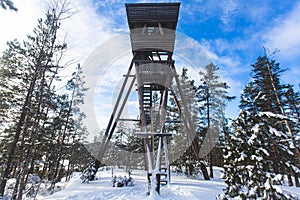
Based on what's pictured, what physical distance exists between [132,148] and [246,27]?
25379 millimetres

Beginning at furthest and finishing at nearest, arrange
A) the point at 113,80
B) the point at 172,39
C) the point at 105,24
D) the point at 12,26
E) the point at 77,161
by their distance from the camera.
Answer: the point at 77,161 → the point at 113,80 → the point at 105,24 → the point at 172,39 → the point at 12,26

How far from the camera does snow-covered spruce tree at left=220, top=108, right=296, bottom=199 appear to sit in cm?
286

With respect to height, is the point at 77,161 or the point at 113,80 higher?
the point at 113,80

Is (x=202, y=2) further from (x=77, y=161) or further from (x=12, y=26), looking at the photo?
(x=77, y=161)

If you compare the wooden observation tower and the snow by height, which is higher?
the wooden observation tower

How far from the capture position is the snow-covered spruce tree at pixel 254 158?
2858mm

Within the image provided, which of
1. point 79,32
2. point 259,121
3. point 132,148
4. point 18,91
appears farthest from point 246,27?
point 132,148

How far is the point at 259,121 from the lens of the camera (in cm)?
327

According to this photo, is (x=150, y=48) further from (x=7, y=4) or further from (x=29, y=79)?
(x=29, y=79)

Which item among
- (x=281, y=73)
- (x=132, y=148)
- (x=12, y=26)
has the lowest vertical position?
(x=132, y=148)

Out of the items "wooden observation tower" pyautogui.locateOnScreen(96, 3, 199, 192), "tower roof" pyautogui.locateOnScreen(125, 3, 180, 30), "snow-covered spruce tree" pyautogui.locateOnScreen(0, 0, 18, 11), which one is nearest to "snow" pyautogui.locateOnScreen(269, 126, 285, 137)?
"snow-covered spruce tree" pyautogui.locateOnScreen(0, 0, 18, 11)

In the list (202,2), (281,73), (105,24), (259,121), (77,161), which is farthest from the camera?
(77,161)

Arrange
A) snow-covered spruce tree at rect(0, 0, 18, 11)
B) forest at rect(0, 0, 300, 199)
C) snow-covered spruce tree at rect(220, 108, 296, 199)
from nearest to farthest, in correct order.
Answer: snow-covered spruce tree at rect(220, 108, 296, 199) < snow-covered spruce tree at rect(0, 0, 18, 11) < forest at rect(0, 0, 300, 199)

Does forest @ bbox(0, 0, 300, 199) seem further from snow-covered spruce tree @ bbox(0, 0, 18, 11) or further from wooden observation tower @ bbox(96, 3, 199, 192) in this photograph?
wooden observation tower @ bbox(96, 3, 199, 192)
